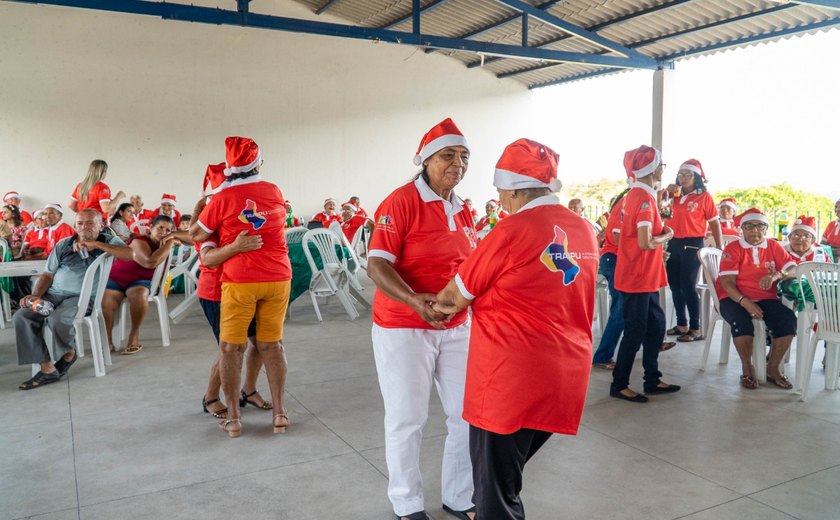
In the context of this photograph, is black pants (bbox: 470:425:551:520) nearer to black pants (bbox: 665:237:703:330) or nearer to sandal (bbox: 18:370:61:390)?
sandal (bbox: 18:370:61:390)

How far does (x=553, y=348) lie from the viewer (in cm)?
184

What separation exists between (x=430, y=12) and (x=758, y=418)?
1023 centimetres

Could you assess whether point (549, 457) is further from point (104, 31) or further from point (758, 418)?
point (104, 31)

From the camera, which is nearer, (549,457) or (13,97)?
(549,457)

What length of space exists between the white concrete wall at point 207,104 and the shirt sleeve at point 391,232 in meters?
10.7

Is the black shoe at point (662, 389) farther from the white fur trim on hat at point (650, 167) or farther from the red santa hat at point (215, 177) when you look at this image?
the red santa hat at point (215, 177)

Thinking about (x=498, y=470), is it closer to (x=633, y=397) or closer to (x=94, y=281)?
(x=633, y=397)

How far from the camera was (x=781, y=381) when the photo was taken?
4602 millimetres

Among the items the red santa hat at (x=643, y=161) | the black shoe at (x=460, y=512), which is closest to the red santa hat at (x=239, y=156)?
the black shoe at (x=460, y=512)

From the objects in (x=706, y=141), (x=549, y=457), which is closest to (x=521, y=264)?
(x=549, y=457)

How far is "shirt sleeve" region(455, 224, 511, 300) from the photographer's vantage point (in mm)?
1822

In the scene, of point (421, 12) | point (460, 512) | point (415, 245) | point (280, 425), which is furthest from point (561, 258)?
point (421, 12)

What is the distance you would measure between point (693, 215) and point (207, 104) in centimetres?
949

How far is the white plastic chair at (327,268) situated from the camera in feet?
24.2
